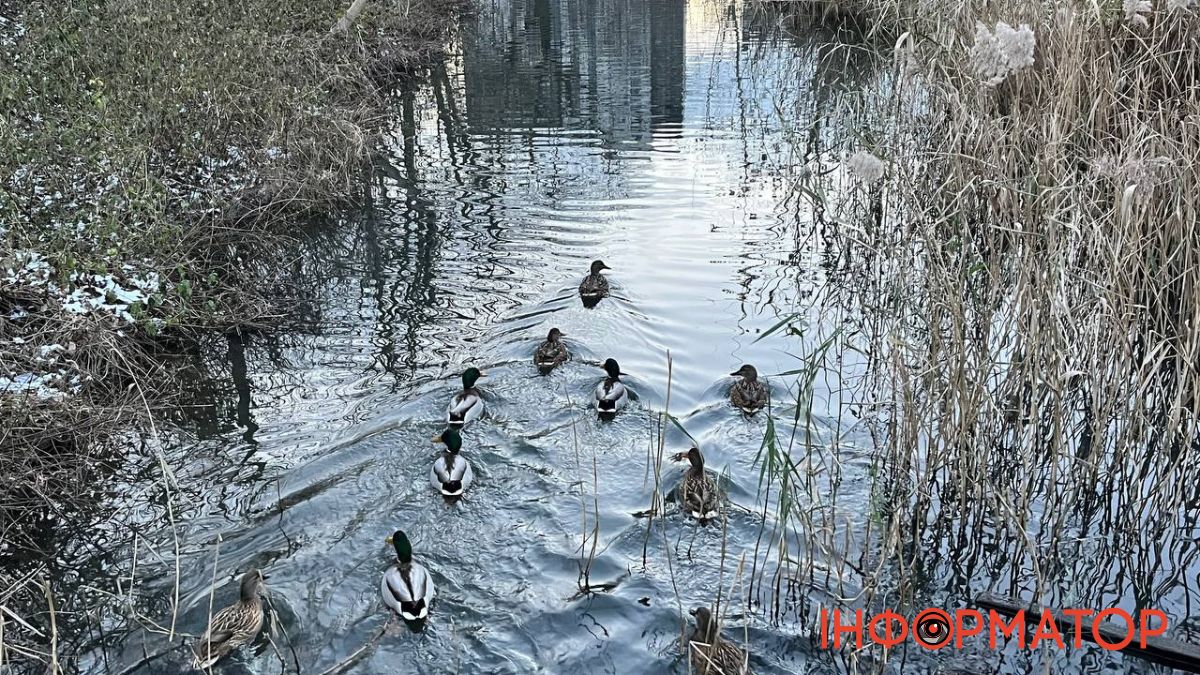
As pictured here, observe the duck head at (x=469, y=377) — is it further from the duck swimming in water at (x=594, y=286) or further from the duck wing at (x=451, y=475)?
the duck swimming in water at (x=594, y=286)

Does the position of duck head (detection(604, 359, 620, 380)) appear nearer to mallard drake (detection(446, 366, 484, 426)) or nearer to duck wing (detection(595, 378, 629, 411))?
duck wing (detection(595, 378, 629, 411))

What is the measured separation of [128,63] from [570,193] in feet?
17.8

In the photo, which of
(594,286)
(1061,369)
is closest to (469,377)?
(594,286)

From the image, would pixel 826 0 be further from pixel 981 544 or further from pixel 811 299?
pixel 981 544

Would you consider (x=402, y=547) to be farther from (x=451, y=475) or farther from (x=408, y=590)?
(x=451, y=475)

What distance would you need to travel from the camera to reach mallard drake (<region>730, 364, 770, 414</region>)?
7.41 metres

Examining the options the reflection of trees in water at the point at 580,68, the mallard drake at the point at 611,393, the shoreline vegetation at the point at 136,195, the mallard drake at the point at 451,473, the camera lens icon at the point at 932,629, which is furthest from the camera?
the reflection of trees in water at the point at 580,68

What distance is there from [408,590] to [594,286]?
4806 millimetres

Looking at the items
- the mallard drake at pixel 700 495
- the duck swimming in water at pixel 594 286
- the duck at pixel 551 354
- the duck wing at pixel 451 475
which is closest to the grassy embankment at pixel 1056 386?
the mallard drake at pixel 700 495

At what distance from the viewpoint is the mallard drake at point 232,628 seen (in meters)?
4.94

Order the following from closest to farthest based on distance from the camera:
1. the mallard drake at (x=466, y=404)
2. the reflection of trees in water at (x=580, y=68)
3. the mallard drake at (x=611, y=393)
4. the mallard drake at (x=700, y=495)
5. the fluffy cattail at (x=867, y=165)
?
the fluffy cattail at (x=867, y=165)
the mallard drake at (x=700, y=495)
the mallard drake at (x=466, y=404)
the mallard drake at (x=611, y=393)
the reflection of trees in water at (x=580, y=68)

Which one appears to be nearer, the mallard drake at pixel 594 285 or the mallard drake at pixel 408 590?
the mallard drake at pixel 408 590

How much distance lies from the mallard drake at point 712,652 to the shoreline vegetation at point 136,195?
314cm

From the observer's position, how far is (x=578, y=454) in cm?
670
